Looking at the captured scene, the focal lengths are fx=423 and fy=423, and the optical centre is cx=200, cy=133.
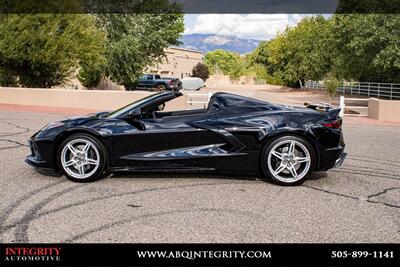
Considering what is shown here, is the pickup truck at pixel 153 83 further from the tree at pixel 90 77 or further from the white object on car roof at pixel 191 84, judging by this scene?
the white object on car roof at pixel 191 84

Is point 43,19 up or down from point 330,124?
up

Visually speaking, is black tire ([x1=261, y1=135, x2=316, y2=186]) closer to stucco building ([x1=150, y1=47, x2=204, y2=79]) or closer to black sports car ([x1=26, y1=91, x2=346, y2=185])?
black sports car ([x1=26, y1=91, x2=346, y2=185])

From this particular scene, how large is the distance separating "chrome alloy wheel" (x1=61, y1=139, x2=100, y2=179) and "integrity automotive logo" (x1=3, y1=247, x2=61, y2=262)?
2.22 meters

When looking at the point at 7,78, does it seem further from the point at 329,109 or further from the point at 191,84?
the point at 191,84

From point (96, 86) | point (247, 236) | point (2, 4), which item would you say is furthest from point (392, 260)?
point (96, 86)

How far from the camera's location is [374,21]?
23797 mm

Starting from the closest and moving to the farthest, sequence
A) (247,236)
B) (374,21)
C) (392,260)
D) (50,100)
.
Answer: (392,260) < (247,236) < (50,100) < (374,21)

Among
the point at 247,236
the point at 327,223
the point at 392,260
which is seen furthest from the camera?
the point at 327,223

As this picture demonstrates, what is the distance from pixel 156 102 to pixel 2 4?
17989mm

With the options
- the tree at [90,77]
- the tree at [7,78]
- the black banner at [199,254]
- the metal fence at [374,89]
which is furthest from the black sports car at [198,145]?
the tree at [90,77]

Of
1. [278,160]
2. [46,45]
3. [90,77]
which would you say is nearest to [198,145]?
[278,160]

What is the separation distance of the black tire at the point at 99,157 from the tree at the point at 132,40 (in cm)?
2394

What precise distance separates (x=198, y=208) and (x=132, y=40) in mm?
26740

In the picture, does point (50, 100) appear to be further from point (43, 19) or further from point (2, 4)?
point (2, 4)
